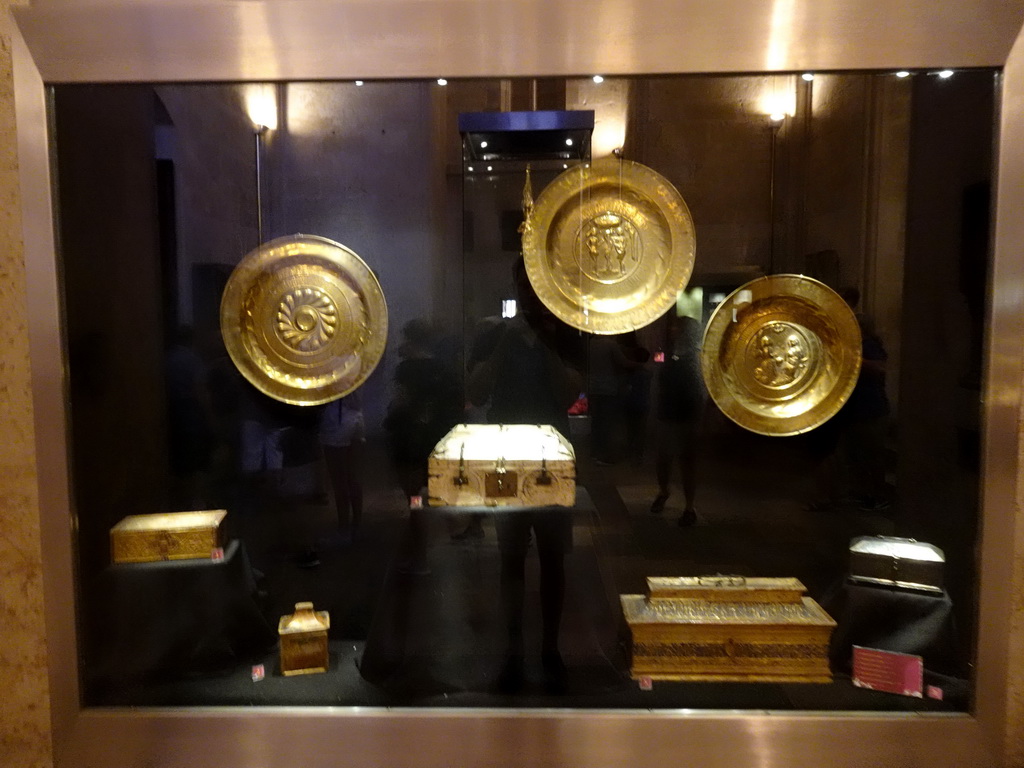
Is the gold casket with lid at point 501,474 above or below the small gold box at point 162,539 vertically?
above

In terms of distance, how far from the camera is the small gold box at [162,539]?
2.15 meters

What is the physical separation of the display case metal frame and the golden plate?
0.44 m

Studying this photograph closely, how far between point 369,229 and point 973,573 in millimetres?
2443

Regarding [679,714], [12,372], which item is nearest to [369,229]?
[12,372]

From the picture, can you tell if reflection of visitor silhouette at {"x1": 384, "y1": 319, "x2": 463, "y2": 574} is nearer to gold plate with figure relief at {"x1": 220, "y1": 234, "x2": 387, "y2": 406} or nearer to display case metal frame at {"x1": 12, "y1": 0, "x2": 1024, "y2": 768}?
gold plate with figure relief at {"x1": 220, "y1": 234, "x2": 387, "y2": 406}

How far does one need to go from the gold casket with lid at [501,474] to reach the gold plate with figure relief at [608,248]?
1.65 ft

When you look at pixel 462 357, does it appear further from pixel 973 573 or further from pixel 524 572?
pixel 973 573

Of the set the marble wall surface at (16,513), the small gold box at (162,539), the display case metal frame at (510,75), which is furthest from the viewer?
the small gold box at (162,539)

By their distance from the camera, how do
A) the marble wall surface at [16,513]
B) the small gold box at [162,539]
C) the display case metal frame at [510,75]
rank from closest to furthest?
the display case metal frame at [510,75] → the marble wall surface at [16,513] → the small gold box at [162,539]

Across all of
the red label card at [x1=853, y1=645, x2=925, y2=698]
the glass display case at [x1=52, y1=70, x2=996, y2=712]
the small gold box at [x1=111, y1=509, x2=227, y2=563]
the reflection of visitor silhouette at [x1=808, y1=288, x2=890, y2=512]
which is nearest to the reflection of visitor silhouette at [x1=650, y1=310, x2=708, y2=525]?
the glass display case at [x1=52, y1=70, x2=996, y2=712]

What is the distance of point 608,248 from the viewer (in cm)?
221

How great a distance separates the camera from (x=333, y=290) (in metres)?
2.23

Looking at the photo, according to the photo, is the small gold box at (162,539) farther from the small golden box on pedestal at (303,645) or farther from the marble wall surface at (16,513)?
the small golden box on pedestal at (303,645)

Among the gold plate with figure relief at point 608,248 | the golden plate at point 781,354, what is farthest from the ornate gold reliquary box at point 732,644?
the gold plate with figure relief at point 608,248
